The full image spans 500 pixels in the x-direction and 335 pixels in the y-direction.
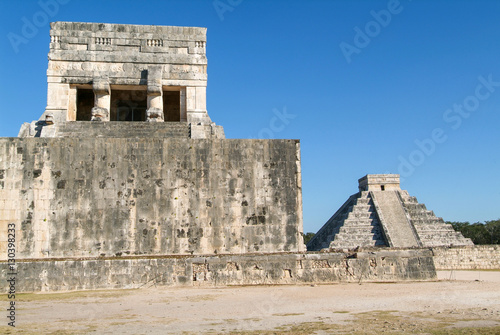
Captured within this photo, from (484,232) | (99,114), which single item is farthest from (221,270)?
(484,232)

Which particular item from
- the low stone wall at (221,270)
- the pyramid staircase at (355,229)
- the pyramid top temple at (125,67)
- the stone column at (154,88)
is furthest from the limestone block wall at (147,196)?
the pyramid staircase at (355,229)

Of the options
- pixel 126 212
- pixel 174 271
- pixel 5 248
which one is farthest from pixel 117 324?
pixel 5 248

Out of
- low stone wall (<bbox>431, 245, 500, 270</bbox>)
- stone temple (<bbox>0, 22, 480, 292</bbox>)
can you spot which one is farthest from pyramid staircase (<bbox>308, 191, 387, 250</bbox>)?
stone temple (<bbox>0, 22, 480, 292</bbox>)

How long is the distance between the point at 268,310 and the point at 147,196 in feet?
18.6

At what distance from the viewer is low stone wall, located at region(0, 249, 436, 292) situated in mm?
9750

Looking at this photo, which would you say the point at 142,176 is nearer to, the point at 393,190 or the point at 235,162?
the point at 235,162

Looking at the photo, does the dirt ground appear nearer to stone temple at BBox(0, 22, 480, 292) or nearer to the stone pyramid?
stone temple at BBox(0, 22, 480, 292)

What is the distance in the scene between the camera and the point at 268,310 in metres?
7.29

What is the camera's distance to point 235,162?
12438 mm

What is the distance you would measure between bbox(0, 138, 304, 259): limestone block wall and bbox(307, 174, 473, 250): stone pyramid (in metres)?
16.6

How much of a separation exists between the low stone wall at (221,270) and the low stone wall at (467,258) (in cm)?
1487

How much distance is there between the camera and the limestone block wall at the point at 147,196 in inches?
451

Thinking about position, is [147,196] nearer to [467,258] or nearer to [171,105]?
[171,105]

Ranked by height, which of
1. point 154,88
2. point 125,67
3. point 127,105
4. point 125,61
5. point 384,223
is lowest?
point 384,223
